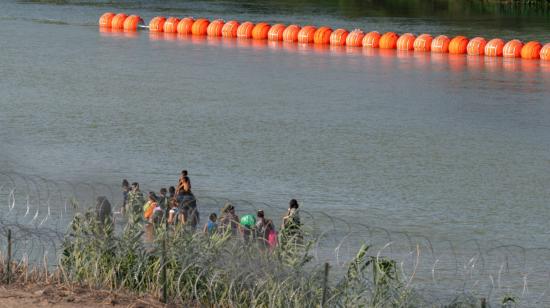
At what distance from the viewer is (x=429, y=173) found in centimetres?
3412

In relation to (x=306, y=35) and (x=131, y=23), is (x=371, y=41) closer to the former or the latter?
(x=306, y=35)

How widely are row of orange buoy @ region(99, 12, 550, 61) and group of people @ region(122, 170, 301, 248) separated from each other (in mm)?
40271

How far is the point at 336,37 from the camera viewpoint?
67938mm

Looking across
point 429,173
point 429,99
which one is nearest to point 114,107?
point 429,99

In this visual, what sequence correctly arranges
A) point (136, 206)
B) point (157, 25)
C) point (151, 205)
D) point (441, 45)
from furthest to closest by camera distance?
point (157, 25)
point (441, 45)
point (151, 205)
point (136, 206)

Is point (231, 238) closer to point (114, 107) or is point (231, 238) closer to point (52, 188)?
point (52, 188)

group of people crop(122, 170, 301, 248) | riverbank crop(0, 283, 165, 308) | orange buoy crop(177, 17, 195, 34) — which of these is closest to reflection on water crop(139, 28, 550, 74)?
orange buoy crop(177, 17, 195, 34)

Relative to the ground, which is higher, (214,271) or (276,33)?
(276,33)

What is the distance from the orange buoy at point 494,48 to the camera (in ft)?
204

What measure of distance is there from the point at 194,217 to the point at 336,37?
1908 inches

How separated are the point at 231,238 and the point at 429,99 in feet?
115

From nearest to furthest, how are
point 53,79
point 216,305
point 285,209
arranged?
point 216,305, point 285,209, point 53,79

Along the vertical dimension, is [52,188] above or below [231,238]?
below

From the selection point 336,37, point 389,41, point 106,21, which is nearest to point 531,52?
point 389,41
